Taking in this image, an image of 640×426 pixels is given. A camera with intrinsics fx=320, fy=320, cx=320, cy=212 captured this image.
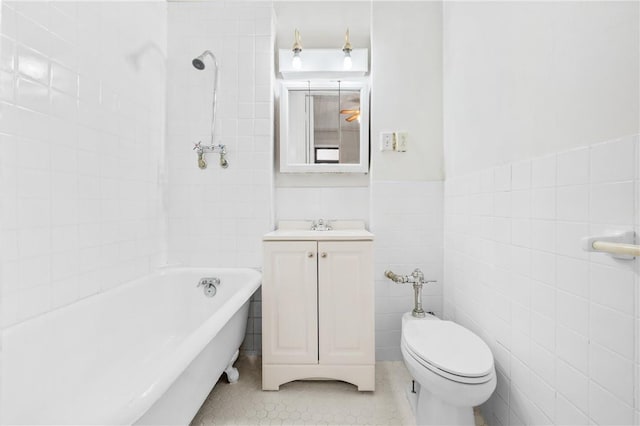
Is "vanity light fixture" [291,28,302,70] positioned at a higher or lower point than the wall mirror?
higher

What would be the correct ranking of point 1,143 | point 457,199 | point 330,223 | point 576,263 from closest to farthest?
point 576,263, point 1,143, point 457,199, point 330,223

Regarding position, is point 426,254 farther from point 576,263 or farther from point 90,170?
point 90,170

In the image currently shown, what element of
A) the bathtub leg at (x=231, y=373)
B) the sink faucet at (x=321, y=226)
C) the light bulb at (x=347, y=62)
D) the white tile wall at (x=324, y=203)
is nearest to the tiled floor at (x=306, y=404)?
the bathtub leg at (x=231, y=373)

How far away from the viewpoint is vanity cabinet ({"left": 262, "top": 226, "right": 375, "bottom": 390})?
5.70ft

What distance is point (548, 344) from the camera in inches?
43.6

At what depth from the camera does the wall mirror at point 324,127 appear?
220 cm

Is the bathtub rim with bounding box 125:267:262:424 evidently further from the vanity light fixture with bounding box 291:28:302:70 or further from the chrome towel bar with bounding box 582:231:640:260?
the vanity light fixture with bounding box 291:28:302:70

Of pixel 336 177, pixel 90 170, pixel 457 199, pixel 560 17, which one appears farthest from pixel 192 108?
pixel 560 17

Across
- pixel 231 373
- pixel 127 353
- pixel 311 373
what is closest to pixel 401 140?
pixel 311 373

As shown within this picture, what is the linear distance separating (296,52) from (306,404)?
6.84 feet

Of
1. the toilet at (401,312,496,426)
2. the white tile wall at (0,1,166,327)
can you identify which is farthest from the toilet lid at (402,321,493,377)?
the white tile wall at (0,1,166,327)

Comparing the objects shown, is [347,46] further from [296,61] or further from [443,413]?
[443,413]

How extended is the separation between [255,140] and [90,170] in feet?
3.13

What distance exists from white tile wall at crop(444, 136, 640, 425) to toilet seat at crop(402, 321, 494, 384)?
6.0 inches
